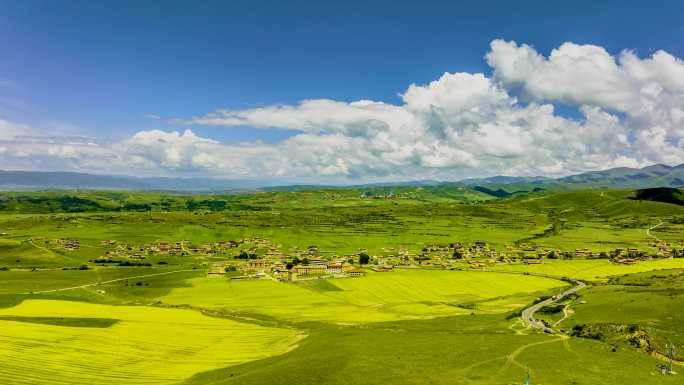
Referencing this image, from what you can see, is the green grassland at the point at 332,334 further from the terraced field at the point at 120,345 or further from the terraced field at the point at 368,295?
the terraced field at the point at 368,295

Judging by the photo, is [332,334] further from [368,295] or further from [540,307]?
[540,307]

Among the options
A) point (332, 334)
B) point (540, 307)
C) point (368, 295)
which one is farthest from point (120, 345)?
point (540, 307)

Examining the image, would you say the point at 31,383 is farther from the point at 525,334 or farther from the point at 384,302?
the point at 384,302

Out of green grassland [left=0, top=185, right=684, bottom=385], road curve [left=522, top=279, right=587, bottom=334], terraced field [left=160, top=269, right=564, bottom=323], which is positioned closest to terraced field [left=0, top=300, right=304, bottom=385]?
green grassland [left=0, top=185, right=684, bottom=385]

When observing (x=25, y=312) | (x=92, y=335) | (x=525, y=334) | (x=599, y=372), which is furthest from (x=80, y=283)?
(x=599, y=372)

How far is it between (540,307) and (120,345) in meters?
112

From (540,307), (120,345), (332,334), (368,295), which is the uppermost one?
(120,345)

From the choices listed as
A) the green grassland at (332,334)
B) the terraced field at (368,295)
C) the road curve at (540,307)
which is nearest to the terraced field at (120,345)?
the green grassland at (332,334)

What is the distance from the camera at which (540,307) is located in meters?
133

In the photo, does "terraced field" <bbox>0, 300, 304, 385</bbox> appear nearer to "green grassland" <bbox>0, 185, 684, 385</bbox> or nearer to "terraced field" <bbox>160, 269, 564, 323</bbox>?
"green grassland" <bbox>0, 185, 684, 385</bbox>

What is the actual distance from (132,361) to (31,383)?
668 inches

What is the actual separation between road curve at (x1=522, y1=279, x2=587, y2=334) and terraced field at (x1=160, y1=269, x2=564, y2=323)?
7025 millimetres

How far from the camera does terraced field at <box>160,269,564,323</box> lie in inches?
5295

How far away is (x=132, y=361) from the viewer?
3219 inches
